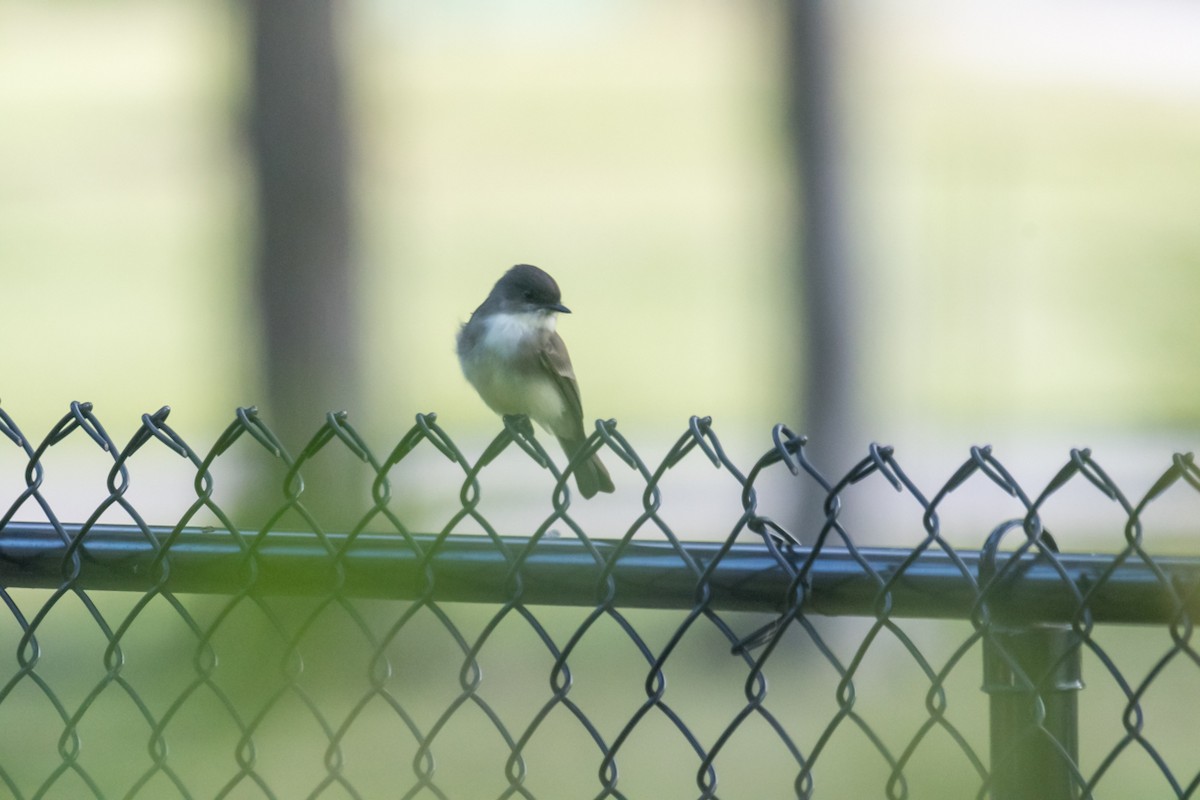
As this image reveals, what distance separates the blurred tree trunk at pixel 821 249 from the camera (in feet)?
22.0

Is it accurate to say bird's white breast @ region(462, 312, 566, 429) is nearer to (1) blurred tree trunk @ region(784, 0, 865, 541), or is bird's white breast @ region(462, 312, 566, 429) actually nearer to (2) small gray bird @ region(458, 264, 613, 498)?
(2) small gray bird @ region(458, 264, 613, 498)

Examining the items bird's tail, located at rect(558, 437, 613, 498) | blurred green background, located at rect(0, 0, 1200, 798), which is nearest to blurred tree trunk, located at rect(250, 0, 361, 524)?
blurred green background, located at rect(0, 0, 1200, 798)

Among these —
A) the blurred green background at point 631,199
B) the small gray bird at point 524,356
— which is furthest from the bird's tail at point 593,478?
the blurred green background at point 631,199

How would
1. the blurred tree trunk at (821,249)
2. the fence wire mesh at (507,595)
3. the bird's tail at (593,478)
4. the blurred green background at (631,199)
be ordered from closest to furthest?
1. the fence wire mesh at (507,595)
2. the bird's tail at (593,478)
3. the blurred tree trunk at (821,249)
4. the blurred green background at (631,199)

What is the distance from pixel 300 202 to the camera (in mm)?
5887

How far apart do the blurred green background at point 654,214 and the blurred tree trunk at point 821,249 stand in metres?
0.12

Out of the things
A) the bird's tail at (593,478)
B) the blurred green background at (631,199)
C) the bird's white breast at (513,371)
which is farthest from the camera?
the blurred green background at (631,199)

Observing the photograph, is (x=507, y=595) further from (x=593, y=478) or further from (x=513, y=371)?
(x=513, y=371)

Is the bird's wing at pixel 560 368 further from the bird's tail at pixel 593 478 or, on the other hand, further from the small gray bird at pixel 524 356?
the bird's tail at pixel 593 478

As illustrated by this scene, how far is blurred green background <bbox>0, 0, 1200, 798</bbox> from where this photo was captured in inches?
304

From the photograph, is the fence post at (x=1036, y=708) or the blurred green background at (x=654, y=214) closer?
the fence post at (x=1036, y=708)

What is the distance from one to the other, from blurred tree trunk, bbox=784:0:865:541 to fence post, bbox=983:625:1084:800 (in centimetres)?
531

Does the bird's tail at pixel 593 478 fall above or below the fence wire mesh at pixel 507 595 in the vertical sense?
below

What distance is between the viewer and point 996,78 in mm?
10734
